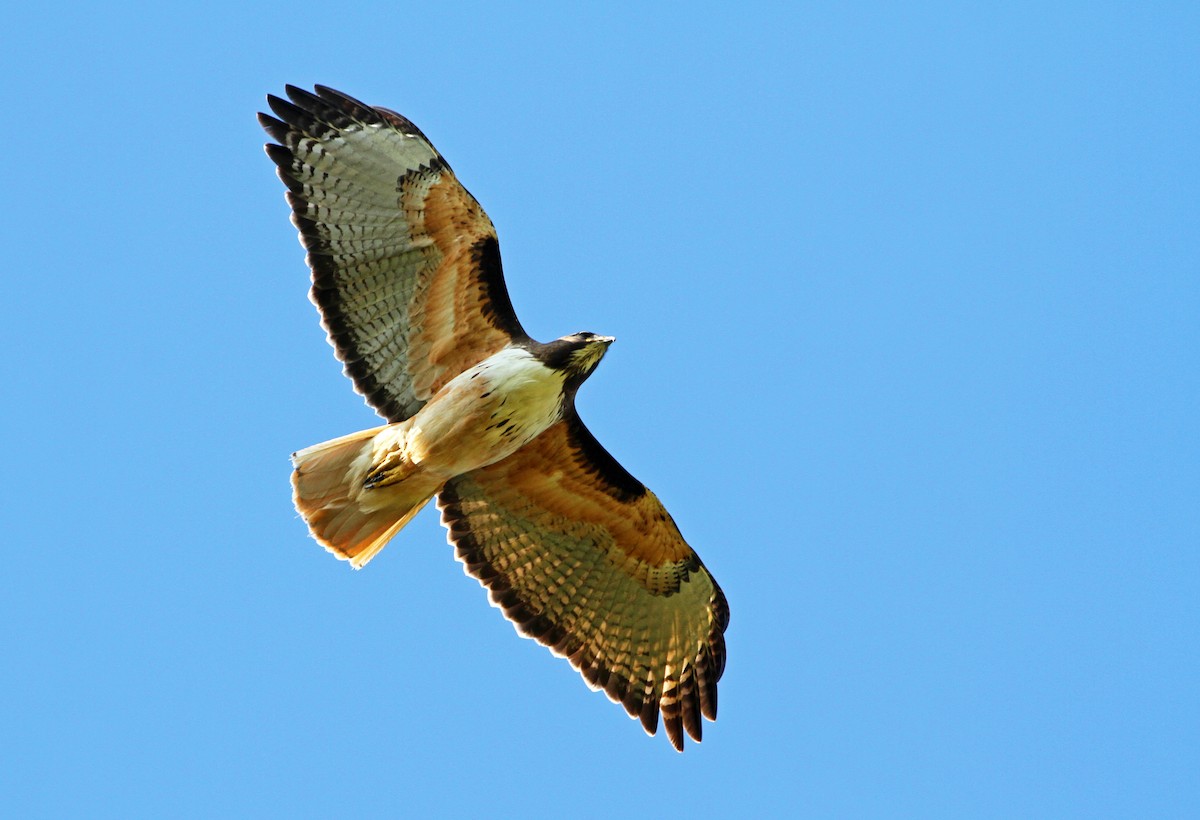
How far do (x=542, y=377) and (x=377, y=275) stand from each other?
1.47 metres

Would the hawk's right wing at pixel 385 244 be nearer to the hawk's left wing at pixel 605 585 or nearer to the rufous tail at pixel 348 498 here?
the rufous tail at pixel 348 498

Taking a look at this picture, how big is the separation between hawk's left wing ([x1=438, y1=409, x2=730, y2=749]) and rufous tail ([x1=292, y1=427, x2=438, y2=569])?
71cm

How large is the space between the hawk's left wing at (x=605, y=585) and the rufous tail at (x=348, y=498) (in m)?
0.71

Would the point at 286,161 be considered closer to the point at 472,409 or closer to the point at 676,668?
the point at 472,409

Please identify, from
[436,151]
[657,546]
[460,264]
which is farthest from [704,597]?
[436,151]

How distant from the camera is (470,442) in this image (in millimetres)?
10492

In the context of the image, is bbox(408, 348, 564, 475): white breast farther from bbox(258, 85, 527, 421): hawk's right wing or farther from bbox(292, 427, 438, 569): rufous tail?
bbox(258, 85, 527, 421): hawk's right wing

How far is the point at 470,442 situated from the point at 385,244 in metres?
1.55

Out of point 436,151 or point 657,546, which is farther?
point 657,546

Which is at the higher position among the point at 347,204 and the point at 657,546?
the point at 347,204

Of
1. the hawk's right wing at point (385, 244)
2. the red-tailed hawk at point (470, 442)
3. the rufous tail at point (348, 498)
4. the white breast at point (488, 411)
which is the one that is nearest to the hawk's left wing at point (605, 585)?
the red-tailed hawk at point (470, 442)

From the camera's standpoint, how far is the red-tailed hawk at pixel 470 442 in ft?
34.6

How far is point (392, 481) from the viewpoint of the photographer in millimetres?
10578

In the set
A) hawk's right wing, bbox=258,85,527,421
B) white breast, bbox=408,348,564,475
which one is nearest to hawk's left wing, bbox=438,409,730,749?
white breast, bbox=408,348,564,475
